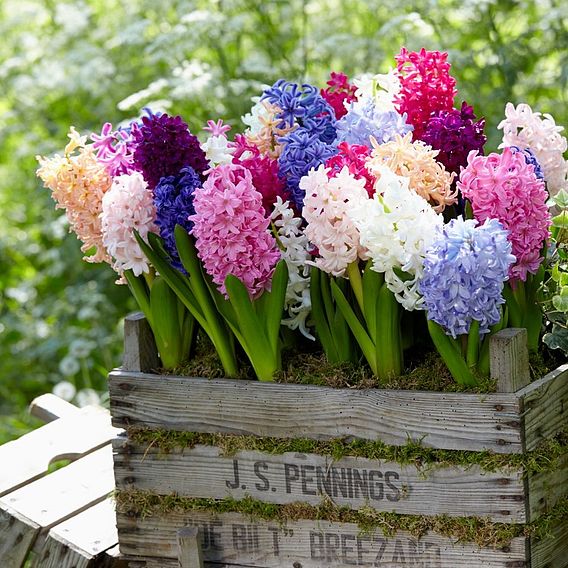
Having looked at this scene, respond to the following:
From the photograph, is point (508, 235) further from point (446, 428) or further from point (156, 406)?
point (156, 406)

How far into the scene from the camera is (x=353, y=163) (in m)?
1.76

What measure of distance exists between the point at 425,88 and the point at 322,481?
760 mm

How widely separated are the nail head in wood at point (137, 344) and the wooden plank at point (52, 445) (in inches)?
30.2

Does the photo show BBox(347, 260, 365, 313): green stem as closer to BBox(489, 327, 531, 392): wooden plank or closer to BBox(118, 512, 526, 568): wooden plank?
BBox(489, 327, 531, 392): wooden plank

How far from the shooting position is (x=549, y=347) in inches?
71.6

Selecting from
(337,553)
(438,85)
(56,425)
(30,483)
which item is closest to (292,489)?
(337,553)

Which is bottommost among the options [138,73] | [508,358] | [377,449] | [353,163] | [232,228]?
[377,449]

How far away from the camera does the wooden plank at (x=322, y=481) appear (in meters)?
1.69

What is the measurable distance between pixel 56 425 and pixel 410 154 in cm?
162

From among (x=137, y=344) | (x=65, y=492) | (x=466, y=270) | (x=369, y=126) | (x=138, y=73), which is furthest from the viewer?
(x=138, y=73)

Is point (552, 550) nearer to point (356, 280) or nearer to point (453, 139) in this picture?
point (356, 280)

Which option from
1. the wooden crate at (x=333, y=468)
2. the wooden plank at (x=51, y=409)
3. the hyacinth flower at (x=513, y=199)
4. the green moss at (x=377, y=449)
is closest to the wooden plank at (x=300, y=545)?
the wooden crate at (x=333, y=468)

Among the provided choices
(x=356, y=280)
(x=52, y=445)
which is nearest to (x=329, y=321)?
(x=356, y=280)

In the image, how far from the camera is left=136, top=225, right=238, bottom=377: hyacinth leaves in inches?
72.5
